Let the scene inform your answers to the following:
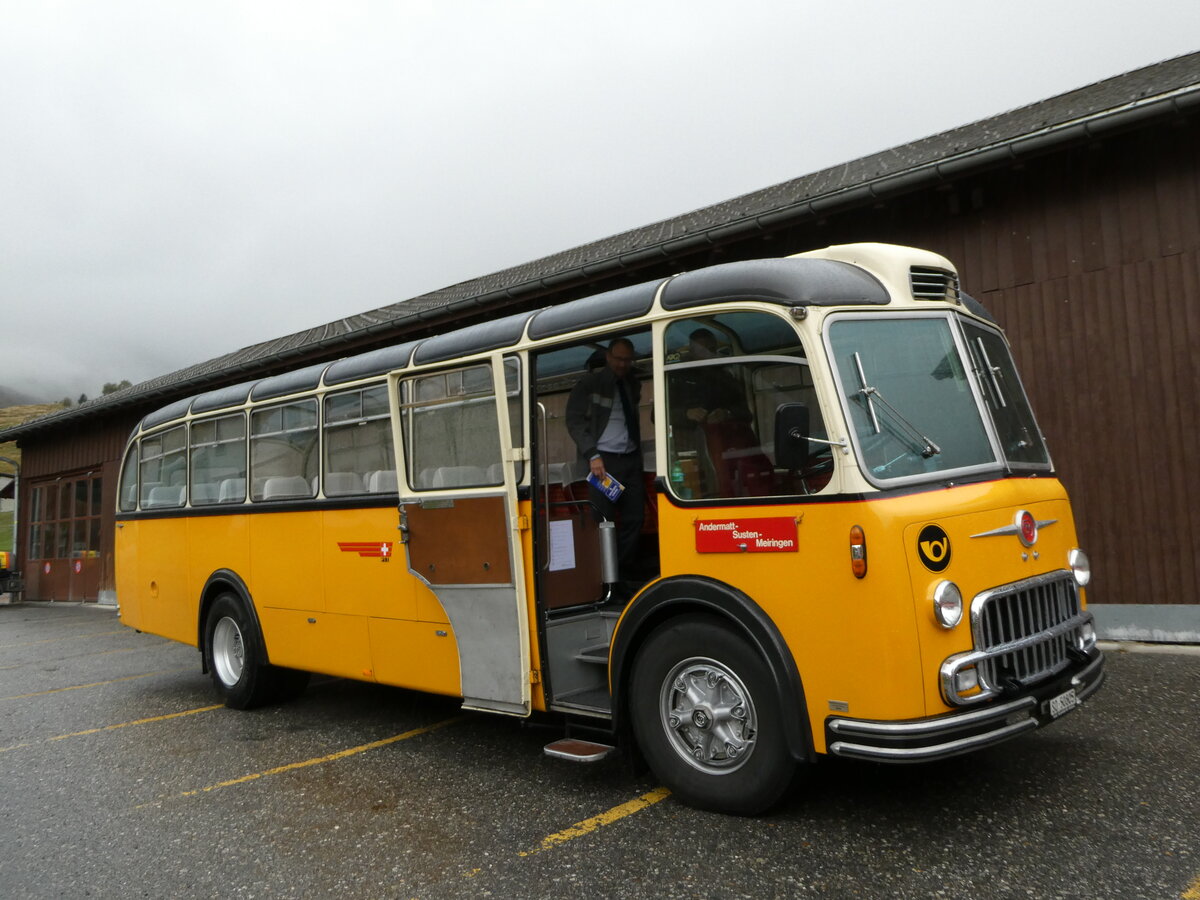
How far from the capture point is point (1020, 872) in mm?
3520

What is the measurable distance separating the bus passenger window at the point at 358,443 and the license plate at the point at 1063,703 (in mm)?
4091

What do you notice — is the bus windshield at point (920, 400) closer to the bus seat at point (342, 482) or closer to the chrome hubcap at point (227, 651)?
the bus seat at point (342, 482)

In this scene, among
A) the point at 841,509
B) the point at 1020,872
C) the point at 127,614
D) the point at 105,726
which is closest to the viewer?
the point at 1020,872

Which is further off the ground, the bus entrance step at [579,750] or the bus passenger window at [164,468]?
the bus passenger window at [164,468]

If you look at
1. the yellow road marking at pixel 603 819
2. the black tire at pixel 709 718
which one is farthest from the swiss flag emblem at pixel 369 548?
the yellow road marking at pixel 603 819

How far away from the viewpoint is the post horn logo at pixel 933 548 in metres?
3.75

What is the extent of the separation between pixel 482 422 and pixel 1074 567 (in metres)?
3.32

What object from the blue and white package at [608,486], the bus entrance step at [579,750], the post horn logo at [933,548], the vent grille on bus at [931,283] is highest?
the vent grille on bus at [931,283]

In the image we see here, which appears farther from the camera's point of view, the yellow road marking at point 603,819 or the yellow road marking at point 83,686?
the yellow road marking at point 83,686

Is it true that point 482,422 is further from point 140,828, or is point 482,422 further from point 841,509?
point 140,828

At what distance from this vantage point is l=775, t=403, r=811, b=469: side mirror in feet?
13.0

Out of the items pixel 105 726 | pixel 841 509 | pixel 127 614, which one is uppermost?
pixel 841 509

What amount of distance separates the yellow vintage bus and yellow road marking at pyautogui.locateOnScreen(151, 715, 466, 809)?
51cm

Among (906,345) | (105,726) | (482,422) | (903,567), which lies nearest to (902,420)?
(906,345)
